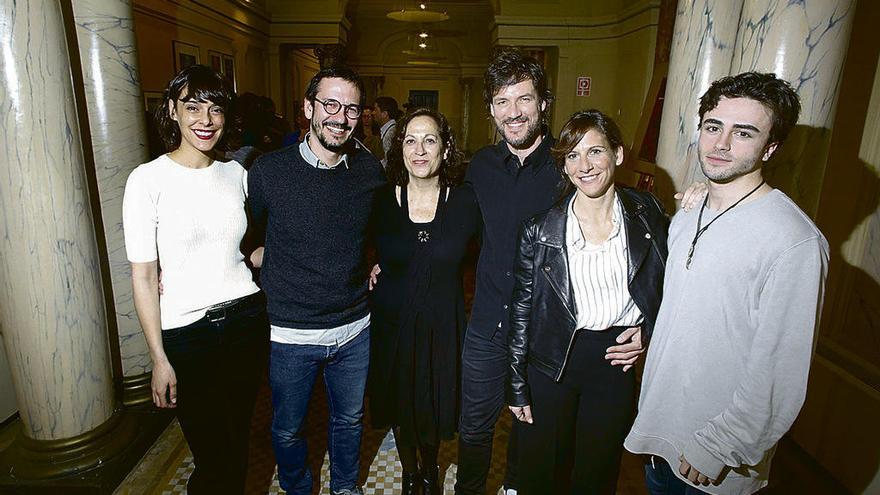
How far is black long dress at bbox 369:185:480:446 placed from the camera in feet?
6.97

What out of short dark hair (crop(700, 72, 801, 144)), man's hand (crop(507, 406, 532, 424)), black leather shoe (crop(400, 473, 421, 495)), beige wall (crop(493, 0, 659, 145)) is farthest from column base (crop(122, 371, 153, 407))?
beige wall (crop(493, 0, 659, 145))

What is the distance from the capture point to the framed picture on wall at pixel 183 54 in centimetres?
627

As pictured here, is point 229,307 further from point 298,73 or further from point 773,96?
point 298,73

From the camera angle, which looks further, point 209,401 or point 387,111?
point 387,111

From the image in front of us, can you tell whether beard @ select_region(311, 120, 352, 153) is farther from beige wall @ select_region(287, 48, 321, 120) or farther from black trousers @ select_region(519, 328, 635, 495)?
beige wall @ select_region(287, 48, 321, 120)

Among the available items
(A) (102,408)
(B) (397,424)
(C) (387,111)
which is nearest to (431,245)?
(B) (397,424)

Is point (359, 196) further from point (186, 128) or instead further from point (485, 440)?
point (485, 440)

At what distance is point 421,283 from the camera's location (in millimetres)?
2125

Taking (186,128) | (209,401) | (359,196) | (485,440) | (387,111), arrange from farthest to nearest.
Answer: (387,111) → (485,440) → (359,196) → (209,401) → (186,128)

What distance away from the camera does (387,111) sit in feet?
20.4

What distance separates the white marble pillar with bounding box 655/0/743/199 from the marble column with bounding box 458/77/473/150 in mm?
16314

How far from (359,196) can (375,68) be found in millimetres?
16775

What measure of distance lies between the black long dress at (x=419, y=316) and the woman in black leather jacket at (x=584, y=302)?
34 centimetres

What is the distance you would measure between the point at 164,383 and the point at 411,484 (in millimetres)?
1248
